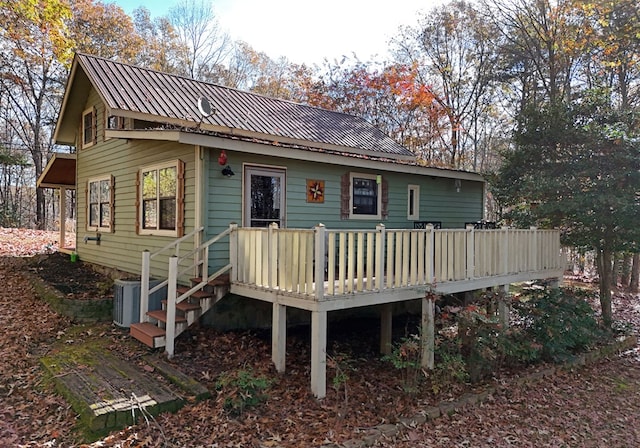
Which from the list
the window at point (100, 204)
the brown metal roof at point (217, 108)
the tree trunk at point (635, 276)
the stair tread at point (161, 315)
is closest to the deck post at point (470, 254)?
the stair tread at point (161, 315)

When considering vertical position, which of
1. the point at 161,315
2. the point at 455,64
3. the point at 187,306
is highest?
the point at 455,64

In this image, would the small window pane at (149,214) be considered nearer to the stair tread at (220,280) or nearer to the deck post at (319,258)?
the stair tread at (220,280)

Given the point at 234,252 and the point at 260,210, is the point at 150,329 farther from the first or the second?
the point at 260,210

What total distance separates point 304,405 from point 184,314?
2.28 m

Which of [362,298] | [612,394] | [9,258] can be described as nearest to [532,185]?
[612,394]

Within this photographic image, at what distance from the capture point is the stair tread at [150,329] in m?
5.91

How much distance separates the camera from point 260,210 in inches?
303

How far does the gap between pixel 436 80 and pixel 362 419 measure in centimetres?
A: 2072

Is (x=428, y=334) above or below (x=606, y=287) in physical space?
below

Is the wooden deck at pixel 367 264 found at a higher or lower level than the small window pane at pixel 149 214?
lower

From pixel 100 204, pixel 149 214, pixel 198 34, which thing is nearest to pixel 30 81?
pixel 198 34

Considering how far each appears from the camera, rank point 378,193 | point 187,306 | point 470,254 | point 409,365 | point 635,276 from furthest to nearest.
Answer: point 635,276 → point 378,193 → point 470,254 → point 187,306 → point 409,365

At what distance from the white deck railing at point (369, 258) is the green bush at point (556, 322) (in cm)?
70

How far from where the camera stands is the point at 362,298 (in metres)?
5.46
